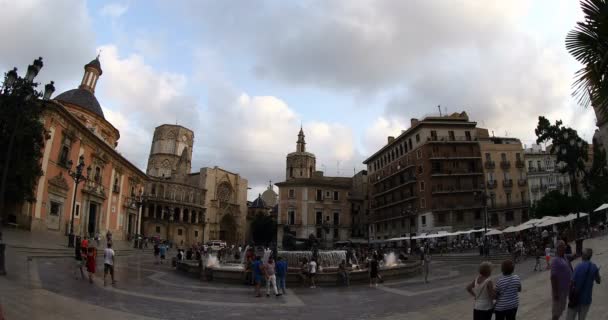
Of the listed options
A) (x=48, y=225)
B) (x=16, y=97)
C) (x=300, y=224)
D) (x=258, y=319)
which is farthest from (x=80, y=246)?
(x=300, y=224)

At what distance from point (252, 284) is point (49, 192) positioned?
820 inches

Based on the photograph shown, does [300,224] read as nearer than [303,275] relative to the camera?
No

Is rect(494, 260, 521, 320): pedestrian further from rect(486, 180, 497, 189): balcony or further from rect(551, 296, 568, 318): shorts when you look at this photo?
rect(486, 180, 497, 189): balcony

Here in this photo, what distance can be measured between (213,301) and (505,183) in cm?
5074

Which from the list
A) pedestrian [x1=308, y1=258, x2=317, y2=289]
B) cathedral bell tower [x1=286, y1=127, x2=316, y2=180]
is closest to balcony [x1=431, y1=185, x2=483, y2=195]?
pedestrian [x1=308, y1=258, x2=317, y2=289]

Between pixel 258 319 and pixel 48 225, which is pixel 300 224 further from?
pixel 258 319

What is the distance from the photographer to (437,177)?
52.3 m

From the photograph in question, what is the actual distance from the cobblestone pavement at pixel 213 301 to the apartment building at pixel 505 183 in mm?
41376

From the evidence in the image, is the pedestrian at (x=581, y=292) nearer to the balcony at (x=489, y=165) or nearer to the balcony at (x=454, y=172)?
the balcony at (x=454, y=172)

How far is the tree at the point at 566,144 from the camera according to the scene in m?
35.8

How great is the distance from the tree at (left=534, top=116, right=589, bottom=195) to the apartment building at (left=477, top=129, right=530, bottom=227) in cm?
1377

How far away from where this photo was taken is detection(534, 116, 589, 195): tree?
3578 centimetres

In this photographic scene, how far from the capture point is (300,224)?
64188mm

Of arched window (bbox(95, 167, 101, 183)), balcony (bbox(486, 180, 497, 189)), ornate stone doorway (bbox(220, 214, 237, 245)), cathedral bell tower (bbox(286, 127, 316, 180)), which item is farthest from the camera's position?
cathedral bell tower (bbox(286, 127, 316, 180))
